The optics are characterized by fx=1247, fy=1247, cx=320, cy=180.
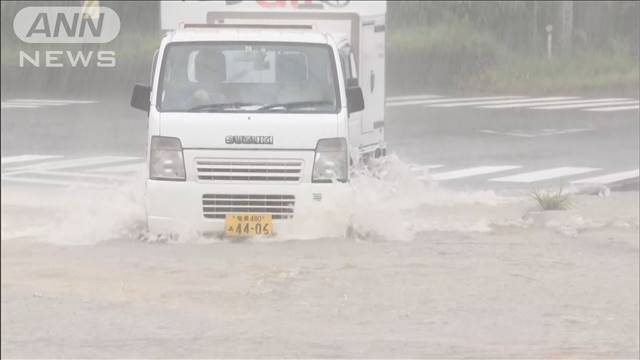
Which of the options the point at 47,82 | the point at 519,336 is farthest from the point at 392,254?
the point at 47,82

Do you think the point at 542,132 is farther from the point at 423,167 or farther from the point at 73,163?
the point at 73,163

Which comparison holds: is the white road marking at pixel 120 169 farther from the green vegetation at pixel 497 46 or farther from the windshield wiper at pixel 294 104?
the green vegetation at pixel 497 46

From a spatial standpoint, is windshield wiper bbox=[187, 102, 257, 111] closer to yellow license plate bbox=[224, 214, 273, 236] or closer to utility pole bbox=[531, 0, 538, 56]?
yellow license plate bbox=[224, 214, 273, 236]

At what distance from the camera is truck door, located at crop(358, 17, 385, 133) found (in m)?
13.4

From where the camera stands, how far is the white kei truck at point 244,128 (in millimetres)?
11062

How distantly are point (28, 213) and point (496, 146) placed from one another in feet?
30.8

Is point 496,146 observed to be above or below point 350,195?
below

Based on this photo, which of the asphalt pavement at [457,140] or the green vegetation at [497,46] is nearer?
the asphalt pavement at [457,140]

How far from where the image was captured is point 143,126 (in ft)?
76.9

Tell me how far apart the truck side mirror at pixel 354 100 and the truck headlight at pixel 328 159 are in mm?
479

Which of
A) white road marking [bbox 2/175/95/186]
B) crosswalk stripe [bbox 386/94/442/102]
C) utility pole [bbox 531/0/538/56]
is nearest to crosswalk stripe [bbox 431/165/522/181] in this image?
white road marking [bbox 2/175/95/186]

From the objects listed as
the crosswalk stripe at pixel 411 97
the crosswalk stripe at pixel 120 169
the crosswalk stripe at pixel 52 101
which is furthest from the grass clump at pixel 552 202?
the crosswalk stripe at pixel 52 101

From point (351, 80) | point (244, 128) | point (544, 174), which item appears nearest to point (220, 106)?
point (244, 128)

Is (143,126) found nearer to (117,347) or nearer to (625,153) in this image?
(625,153)
